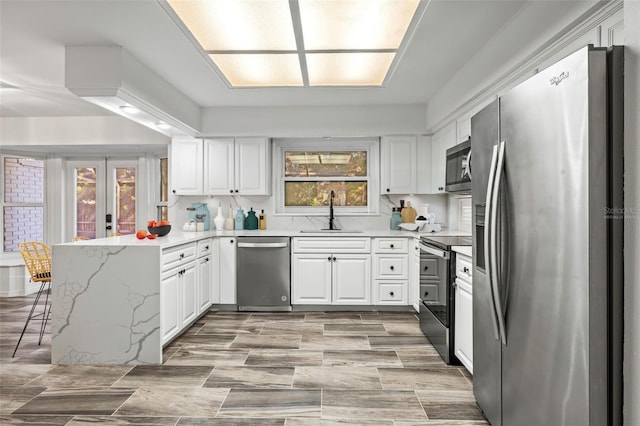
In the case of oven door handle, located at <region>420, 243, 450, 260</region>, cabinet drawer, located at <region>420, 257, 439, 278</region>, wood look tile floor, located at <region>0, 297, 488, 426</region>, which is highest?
oven door handle, located at <region>420, 243, 450, 260</region>

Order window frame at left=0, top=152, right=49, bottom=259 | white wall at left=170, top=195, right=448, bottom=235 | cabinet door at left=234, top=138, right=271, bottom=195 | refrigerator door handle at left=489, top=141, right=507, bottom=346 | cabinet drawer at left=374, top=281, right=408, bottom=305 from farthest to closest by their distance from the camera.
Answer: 1. window frame at left=0, top=152, right=49, bottom=259
2. white wall at left=170, top=195, right=448, bottom=235
3. cabinet door at left=234, top=138, right=271, bottom=195
4. cabinet drawer at left=374, top=281, right=408, bottom=305
5. refrigerator door handle at left=489, top=141, right=507, bottom=346

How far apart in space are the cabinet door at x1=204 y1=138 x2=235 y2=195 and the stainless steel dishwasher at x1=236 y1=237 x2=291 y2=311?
2.59ft

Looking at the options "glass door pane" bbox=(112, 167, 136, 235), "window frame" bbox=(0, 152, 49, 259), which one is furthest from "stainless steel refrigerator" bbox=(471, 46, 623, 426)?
"window frame" bbox=(0, 152, 49, 259)

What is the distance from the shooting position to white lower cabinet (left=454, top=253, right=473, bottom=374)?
2576mm

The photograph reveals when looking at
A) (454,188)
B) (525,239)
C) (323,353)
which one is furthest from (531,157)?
(323,353)

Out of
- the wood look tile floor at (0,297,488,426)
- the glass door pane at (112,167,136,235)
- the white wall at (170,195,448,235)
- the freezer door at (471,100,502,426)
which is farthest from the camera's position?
the glass door pane at (112,167,136,235)

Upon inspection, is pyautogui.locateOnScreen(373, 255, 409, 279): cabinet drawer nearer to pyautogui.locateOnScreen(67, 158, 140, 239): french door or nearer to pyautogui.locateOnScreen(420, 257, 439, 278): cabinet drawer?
pyautogui.locateOnScreen(420, 257, 439, 278): cabinet drawer

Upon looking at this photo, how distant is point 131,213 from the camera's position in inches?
226

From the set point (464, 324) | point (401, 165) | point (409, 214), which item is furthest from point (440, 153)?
point (464, 324)

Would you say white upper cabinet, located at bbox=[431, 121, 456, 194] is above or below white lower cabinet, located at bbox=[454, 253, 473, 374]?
above

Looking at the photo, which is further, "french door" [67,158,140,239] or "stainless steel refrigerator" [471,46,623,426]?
"french door" [67,158,140,239]

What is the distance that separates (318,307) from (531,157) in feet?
10.9

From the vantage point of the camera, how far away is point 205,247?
13.8 ft

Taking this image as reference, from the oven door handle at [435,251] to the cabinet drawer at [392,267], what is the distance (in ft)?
2.62
